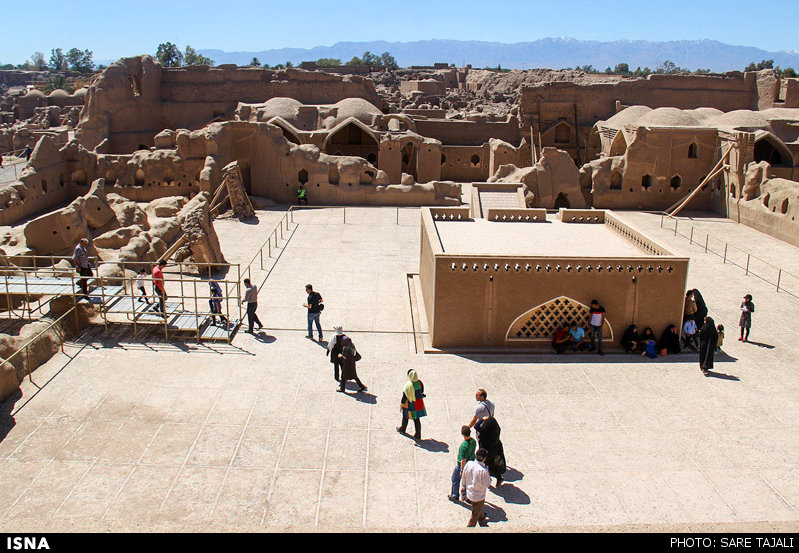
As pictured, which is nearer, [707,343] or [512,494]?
[512,494]

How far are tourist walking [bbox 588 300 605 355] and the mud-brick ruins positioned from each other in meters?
0.25

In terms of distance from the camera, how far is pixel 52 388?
1226 cm

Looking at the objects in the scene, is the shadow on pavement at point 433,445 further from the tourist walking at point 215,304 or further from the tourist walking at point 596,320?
the tourist walking at point 215,304

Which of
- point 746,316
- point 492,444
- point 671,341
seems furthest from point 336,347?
point 746,316

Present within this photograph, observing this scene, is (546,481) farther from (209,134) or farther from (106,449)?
(209,134)

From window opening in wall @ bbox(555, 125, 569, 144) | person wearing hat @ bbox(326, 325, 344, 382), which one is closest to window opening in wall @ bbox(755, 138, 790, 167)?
window opening in wall @ bbox(555, 125, 569, 144)

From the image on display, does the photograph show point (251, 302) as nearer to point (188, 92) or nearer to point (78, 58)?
point (188, 92)

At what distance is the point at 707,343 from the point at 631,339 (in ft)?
4.90

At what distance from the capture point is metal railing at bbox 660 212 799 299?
1976 centimetres

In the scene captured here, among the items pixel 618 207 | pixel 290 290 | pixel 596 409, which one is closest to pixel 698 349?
pixel 596 409

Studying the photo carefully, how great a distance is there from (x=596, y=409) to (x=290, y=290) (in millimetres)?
9048

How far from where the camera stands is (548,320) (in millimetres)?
14688

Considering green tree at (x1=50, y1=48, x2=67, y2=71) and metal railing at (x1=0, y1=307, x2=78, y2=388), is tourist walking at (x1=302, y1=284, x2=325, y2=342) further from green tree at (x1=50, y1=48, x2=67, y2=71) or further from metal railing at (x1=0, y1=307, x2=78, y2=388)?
green tree at (x1=50, y1=48, x2=67, y2=71)

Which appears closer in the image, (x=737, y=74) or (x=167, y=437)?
(x=167, y=437)
